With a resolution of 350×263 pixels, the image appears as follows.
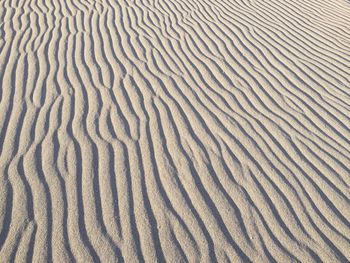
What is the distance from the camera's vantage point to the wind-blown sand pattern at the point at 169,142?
264 cm

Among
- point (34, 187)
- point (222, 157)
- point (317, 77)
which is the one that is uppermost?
point (317, 77)

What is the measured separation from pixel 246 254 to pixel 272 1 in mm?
6254

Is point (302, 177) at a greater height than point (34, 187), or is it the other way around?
point (302, 177)

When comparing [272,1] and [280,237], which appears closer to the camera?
[280,237]

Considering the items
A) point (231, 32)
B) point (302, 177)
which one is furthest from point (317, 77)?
point (302, 177)

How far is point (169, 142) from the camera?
3467mm

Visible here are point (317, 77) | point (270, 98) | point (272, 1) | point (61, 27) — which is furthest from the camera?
point (272, 1)

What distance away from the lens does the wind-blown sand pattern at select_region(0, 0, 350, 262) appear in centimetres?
264

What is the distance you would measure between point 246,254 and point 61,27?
4.66 meters

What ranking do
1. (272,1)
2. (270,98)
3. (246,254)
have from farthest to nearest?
(272,1)
(270,98)
(246,254)

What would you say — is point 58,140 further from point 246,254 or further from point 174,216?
point 246,254

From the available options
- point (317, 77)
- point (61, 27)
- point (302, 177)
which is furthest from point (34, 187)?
point (317, 77)

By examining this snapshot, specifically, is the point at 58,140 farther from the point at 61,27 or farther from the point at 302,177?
the point at 61,27

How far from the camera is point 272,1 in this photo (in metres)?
7.32
